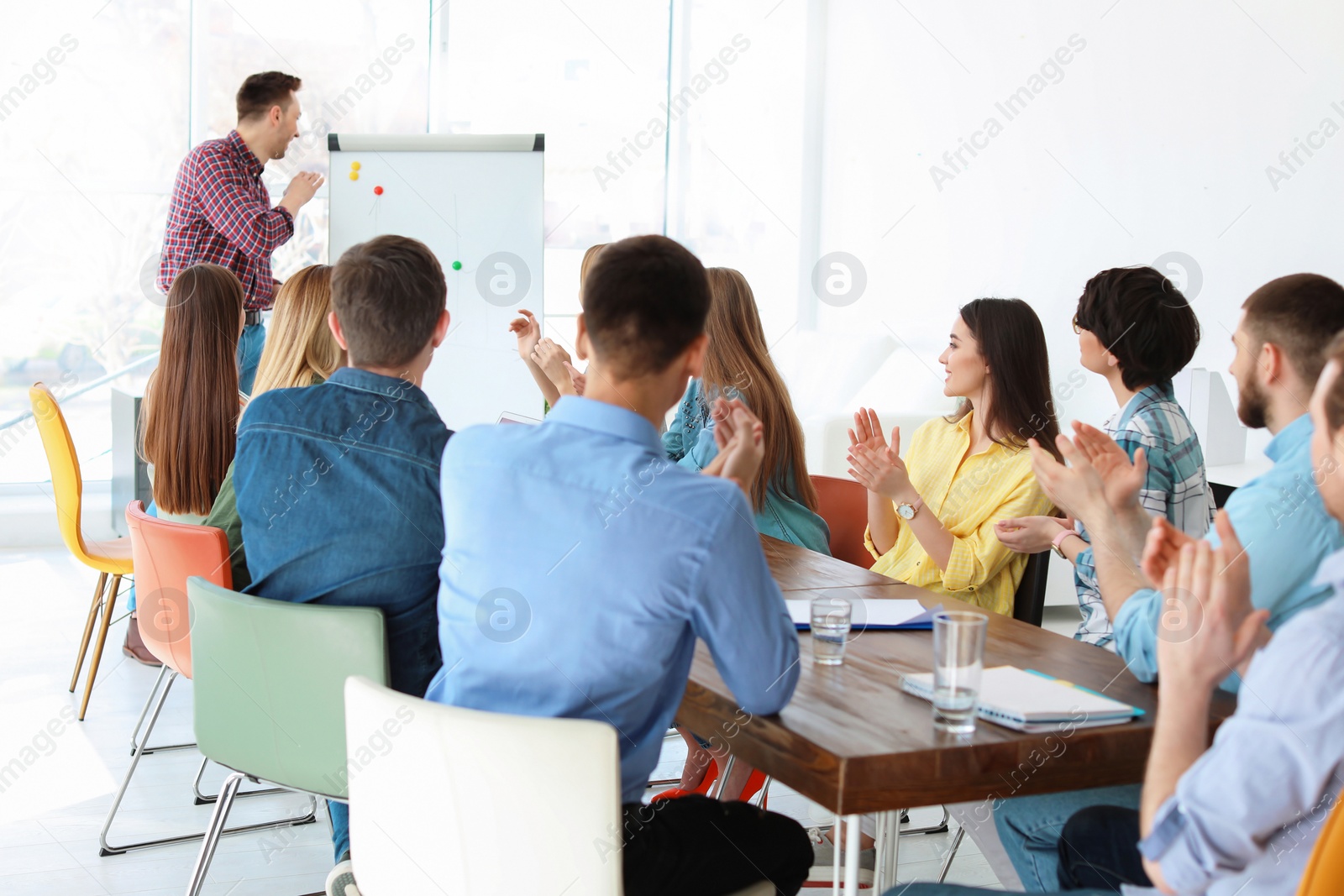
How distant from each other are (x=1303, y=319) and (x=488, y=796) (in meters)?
1.18

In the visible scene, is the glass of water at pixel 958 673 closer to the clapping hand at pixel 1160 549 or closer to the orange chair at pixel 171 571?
the clapping hand at pixel 1160 549

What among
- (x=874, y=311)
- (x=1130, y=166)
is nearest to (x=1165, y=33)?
(x=1130, y=166)

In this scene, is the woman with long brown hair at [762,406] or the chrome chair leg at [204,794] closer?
the woman with long brown hair at [762,406]

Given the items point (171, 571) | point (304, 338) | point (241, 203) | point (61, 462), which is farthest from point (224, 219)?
point (171, 571)

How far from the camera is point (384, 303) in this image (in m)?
1.85

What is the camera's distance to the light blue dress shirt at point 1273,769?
2.99 ft

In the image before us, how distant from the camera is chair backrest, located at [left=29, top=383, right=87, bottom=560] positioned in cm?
303

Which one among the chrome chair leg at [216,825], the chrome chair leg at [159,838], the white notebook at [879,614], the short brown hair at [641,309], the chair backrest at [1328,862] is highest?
the short brown hair at [641,309]

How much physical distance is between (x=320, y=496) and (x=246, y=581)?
0.44 metres

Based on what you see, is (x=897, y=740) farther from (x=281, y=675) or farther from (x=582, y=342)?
(x=281, y=675)

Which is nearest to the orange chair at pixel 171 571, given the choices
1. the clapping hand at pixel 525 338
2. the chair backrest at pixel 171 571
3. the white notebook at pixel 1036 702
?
the chair backrest at pixel 171 571

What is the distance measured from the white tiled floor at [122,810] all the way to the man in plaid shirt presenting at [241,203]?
136cm

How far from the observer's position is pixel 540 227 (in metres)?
5.12

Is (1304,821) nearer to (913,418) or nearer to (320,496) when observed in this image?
(320,496)
